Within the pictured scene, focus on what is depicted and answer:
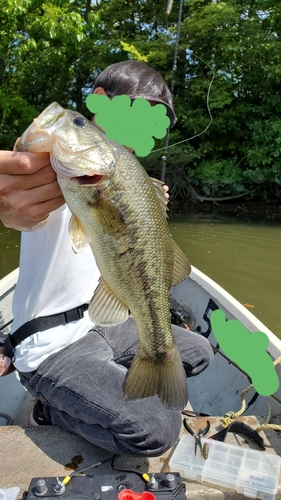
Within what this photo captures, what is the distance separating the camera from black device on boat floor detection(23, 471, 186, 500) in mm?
1500

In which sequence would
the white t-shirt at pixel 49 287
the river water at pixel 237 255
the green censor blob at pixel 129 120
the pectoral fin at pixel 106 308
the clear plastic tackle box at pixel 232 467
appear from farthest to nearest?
the river water at pixel 237 255 < the white t-shirt at pixel 49 287 < the clear plastic tackle box at pixel 232 467 < the pectoral fin at pixel 106 308 < the green censor blob at pixel 129 120

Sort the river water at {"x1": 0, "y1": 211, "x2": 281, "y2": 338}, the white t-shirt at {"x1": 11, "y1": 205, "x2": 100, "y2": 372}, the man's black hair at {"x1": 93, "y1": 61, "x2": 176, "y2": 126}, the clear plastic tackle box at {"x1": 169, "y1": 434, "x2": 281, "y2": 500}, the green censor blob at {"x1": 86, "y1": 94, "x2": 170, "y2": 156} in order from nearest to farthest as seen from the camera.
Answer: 1. the green censor blob at {"x1": 86, "y1": 94, "x2": 170, "y2": 156}
2. the clear plastic tackle box at {"x1": 169, "y1": 434, "x2": 281, "y2": 500}
3. the white t-shirt at {"x1": 11, "y1": 205, "x2": 100, "y2": 372}
4. the man's black hair at {"x1": 93, "y1": 61, "x2": 176, "y2": 126}
5. the river water at {"x1": 0, "y1": 211, "x2": 281, "y2": 338}

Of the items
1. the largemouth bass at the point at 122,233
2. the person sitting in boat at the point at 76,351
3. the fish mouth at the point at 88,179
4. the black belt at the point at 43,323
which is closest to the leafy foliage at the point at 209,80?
the person sitting in boat at the point at 76,351

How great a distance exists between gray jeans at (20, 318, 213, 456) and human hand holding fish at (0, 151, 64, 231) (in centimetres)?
79

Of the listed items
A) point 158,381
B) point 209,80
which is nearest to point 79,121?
point 158,381

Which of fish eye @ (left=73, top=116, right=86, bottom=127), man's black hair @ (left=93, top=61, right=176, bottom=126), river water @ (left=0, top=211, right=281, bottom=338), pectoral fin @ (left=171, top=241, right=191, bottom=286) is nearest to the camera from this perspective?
fish eye @ (left=73, top=116, right=86, bottom=127)

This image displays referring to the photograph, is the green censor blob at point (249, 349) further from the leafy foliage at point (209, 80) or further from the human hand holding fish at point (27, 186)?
the leafy foliage at point (209, 80)

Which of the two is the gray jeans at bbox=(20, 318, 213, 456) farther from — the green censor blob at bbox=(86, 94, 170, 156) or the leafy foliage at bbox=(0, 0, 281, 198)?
the leafy foliage at bbox=(0, 0, 281, 198)

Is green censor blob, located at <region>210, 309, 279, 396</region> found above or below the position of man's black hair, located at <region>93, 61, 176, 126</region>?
below

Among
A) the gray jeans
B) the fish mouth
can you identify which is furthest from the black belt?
the fish mouth

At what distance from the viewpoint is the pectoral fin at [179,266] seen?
1440 millimetres

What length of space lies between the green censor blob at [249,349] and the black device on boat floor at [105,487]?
0.54 metres

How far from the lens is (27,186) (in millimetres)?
1261

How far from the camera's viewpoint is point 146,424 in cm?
178
